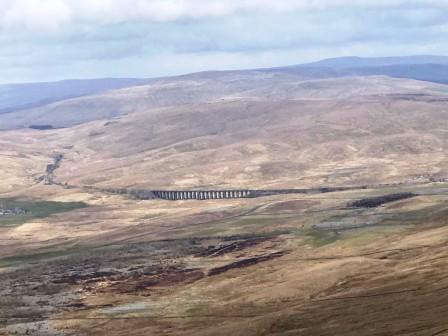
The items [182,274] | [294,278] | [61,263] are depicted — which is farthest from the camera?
[61,263]

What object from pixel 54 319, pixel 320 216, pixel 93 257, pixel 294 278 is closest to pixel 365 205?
pixel 320 216

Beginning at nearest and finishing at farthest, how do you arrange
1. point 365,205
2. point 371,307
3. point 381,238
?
point 371,307 → point 381,238 → point 365,205

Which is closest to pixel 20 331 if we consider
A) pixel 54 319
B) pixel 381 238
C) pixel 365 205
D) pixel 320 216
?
pixel 54 319

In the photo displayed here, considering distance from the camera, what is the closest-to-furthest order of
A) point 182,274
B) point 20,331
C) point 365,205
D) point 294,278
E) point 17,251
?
point 20,331
point 294,278
point 182,274
point 17,251
point 365,205

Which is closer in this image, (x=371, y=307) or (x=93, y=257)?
(x=371, y=307)

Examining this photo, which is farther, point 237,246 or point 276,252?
point 237,246

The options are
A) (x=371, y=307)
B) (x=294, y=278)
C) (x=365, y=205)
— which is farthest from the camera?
(x=365, y=205)

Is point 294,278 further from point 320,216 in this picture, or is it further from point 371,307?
point 320,216

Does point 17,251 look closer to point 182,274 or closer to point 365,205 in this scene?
point 182,274
